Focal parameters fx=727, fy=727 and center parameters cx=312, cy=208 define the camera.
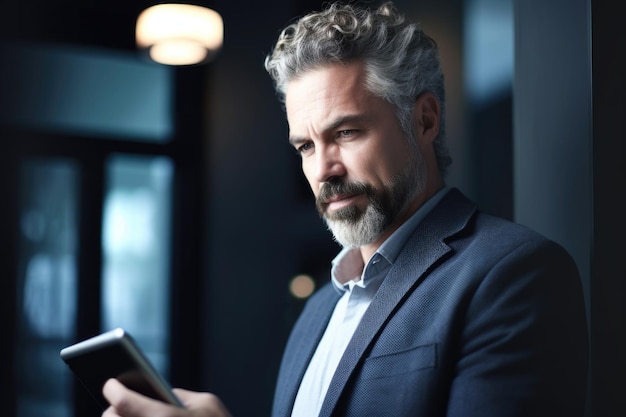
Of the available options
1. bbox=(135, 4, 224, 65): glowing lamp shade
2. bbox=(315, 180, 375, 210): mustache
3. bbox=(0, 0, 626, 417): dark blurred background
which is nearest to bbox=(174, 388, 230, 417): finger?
bbox=(315, 180, 375, 210): mustache

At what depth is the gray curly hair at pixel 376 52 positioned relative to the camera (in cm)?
131

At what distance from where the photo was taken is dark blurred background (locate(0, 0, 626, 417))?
11.7 ft

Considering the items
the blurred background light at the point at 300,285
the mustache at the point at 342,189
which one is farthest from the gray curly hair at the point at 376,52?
the blurred background light at the point at 300,285

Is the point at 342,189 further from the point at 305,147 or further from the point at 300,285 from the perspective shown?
the point at 300,285

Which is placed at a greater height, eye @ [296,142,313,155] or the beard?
eye @ [296,142,313,155]

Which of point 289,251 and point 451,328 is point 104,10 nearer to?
point 289,251

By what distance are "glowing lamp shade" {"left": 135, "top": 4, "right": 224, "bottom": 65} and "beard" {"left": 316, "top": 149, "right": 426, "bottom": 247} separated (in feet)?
7.37

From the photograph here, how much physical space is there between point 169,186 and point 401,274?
2929 mm

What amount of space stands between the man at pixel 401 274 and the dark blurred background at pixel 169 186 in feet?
7.44

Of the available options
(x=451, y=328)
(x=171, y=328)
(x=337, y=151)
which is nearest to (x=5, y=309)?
(x=171, y=328)

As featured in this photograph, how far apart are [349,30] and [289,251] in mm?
2738

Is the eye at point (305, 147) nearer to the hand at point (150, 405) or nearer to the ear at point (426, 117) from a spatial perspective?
the ear at point (426, 117)

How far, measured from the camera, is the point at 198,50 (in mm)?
3674

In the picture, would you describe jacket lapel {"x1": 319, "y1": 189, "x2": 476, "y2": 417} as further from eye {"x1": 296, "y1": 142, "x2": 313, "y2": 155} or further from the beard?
eye {"x1": 296, "y1": 142, "x2": 313, "y2": 155}
